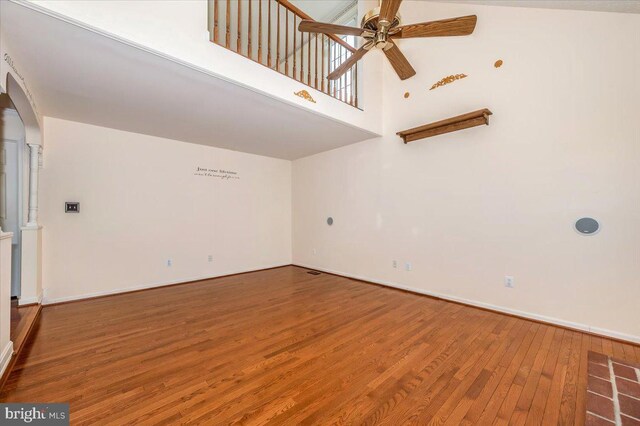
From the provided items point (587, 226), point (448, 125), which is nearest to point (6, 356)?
point (448, 125)

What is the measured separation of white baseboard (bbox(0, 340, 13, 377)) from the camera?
1.91 metres

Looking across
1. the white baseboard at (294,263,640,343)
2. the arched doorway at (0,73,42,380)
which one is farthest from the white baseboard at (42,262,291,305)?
the white baseboard at (294,263,640,343)

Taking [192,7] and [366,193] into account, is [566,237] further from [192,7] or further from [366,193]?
[192,7]

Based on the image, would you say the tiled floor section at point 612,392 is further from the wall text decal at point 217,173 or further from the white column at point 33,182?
the white column at point 33,182

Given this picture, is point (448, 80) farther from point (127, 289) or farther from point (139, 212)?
point (127, 289)

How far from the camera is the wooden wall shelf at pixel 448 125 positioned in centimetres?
327

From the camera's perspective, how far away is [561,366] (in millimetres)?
2111

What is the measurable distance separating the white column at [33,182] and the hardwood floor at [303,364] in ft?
3.93

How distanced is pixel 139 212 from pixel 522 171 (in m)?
5.47

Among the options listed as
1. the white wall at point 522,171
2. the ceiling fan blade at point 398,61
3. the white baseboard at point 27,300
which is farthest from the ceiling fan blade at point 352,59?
the white baseboard at point 27,300

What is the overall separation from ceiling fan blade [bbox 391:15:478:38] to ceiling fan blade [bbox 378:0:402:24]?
0.20 m

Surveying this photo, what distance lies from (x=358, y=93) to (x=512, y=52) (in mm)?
2014

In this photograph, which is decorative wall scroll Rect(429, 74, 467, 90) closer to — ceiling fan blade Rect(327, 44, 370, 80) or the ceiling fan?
the ceiling fan

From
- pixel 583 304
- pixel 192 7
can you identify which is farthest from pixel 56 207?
pixel 583 304
